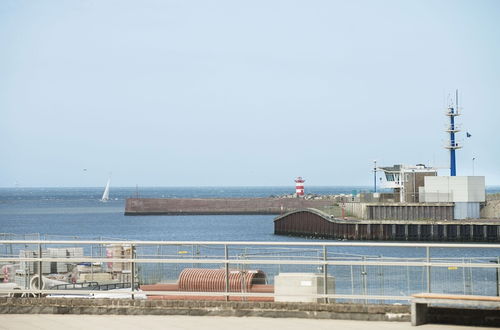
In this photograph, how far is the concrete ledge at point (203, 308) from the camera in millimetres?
14234

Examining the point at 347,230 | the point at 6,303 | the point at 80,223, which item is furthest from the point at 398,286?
the point at 80,223

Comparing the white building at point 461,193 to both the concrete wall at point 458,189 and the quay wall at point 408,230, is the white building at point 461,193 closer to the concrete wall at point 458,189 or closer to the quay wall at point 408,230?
the concrete wall at point 458,189

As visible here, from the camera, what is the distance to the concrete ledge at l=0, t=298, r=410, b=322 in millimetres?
14234

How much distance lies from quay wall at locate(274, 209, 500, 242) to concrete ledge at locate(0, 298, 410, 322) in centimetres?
6700

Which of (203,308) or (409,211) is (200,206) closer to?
(409,211)

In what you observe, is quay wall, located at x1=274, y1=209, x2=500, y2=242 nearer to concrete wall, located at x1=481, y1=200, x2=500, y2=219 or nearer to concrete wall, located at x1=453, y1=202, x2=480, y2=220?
concrete wall, located at x1=453, y1=202, x2=480, y2=220

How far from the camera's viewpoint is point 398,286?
55.6 ft

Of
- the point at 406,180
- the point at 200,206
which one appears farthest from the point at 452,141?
the point at 200,206

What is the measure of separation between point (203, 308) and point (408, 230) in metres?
70.0

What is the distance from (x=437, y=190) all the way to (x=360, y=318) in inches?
2966

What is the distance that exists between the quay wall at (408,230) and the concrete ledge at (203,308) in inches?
2638

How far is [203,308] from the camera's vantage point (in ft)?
49.0

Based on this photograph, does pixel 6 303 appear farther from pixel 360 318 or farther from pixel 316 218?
pixel 316 218

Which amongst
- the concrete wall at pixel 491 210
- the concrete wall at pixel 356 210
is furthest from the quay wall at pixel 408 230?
the concrete wall at pixel 491 210
